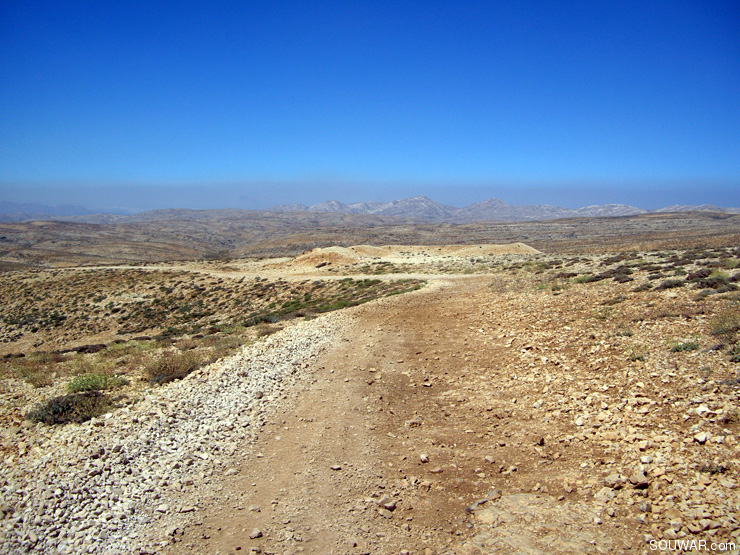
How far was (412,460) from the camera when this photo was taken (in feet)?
25.2

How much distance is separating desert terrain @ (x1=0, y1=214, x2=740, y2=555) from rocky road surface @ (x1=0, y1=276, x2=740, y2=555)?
0.04 m

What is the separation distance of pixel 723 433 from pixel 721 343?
11.9ft

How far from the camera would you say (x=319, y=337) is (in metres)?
15.6

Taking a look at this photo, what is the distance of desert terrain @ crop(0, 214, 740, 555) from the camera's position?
5645 mm

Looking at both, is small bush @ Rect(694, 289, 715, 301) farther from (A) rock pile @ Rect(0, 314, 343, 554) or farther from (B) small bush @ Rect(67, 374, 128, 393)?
(B) small bush @ Rect(67, 374, 128, 393)

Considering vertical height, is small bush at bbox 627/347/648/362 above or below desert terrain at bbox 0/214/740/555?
above

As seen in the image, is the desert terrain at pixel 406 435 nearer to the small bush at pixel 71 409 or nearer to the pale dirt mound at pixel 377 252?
the small bush at pixel 71 409

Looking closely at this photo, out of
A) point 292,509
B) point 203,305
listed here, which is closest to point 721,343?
point 292,509

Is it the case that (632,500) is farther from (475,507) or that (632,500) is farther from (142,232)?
(142,232)

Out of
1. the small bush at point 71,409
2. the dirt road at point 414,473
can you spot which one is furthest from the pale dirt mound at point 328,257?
the small bush at point 71,409

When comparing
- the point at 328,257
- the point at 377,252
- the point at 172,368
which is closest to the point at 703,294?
the point at 172,368

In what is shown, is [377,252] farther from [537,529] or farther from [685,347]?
[537,529]

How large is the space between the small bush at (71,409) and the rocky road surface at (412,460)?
1.64 feet

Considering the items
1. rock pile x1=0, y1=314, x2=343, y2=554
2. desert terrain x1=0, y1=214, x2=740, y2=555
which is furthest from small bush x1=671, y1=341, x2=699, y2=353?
rock pile x1=0, y1=314, x2=343, y2=554
